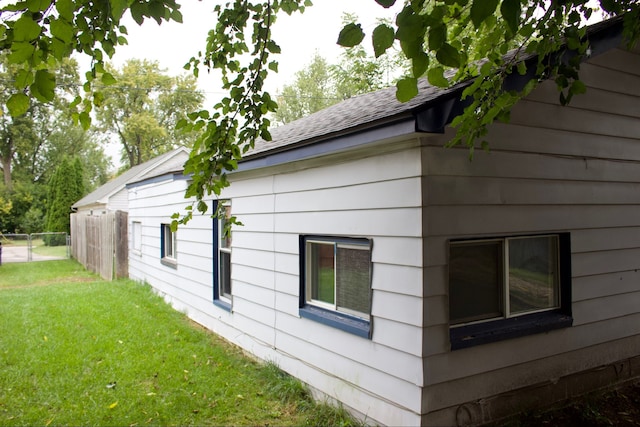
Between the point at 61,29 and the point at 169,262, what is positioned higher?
A: the point at 61,29

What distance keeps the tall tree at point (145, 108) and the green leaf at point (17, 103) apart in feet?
126

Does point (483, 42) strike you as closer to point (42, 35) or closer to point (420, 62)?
point (420, 62)

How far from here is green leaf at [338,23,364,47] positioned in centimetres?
196

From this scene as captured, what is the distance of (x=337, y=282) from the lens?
4508 millimetres

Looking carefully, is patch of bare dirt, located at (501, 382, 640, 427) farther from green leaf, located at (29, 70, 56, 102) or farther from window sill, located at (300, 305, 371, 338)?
green leaf, located at (29, 70, 56, 102)

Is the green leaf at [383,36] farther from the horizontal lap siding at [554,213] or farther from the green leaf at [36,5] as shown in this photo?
the horizontal lap siding at [554,213]

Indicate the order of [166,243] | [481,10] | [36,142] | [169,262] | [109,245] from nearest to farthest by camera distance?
[481,10]
[169,262]
[166,243]
[109,245]
[36,142]

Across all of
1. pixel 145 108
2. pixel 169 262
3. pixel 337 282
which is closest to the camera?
pixel 337 282

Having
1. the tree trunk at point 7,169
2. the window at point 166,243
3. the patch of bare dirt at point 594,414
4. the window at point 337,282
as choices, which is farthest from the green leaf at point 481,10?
the tree trunk at point 7,169

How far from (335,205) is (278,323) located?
1825mm

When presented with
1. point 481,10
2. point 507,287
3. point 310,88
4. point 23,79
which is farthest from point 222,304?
point 310,88

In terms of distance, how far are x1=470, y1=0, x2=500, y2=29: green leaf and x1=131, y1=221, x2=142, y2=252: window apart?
11590 millimetres

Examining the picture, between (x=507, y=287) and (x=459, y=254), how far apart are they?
618 mm

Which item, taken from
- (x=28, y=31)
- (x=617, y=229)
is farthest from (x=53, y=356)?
(x=617, y=229)
